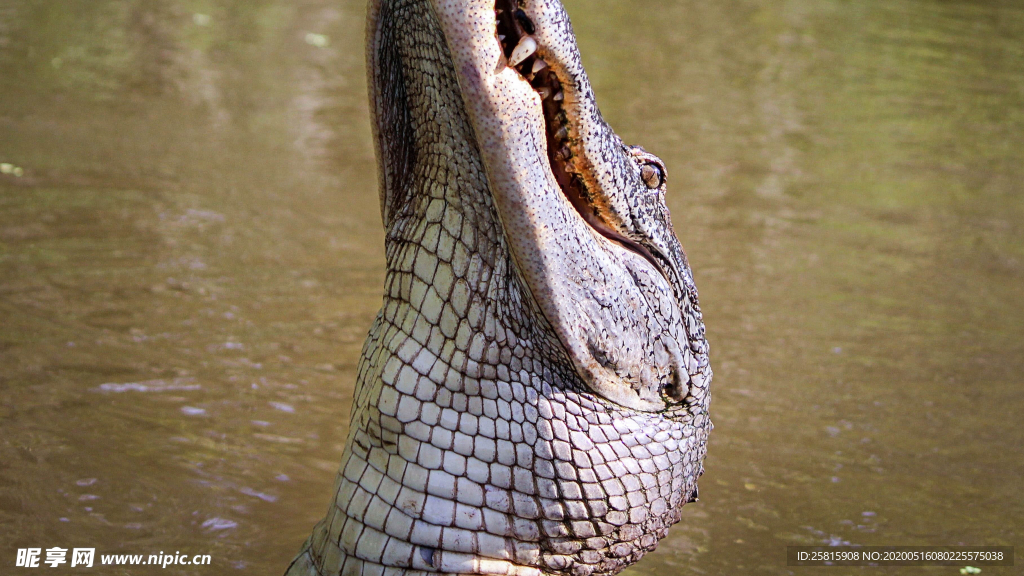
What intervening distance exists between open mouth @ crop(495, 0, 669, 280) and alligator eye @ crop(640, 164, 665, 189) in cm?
18

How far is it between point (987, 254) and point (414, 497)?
5.73 m

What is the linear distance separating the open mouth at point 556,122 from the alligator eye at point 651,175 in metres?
0.18

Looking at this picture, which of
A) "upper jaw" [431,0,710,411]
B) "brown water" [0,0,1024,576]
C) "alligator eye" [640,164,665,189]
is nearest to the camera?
"upper jaw" [431,0,710,411]

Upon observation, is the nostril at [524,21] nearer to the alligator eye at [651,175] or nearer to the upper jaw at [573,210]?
the upper jaw at [573,210]

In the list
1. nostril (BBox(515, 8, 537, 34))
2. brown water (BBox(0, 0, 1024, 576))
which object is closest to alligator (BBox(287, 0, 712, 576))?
nostril (BBox(515, 8, 537, 34))

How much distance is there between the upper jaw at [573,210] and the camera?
1.65m

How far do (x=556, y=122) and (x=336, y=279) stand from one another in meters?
3.75

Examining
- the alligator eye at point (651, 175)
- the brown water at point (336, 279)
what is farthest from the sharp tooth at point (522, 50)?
the brown water at point (336, 279)

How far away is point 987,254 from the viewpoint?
6410 mm

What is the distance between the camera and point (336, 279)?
17.7 feet

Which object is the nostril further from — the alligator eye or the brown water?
the brown water

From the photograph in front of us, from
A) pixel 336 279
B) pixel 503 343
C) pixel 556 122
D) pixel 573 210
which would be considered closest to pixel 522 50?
pixel 556 122

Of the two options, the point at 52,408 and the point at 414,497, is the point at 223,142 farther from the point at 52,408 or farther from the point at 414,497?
the point at 414,497

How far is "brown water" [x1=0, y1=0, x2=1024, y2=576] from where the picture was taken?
367 centimetres
